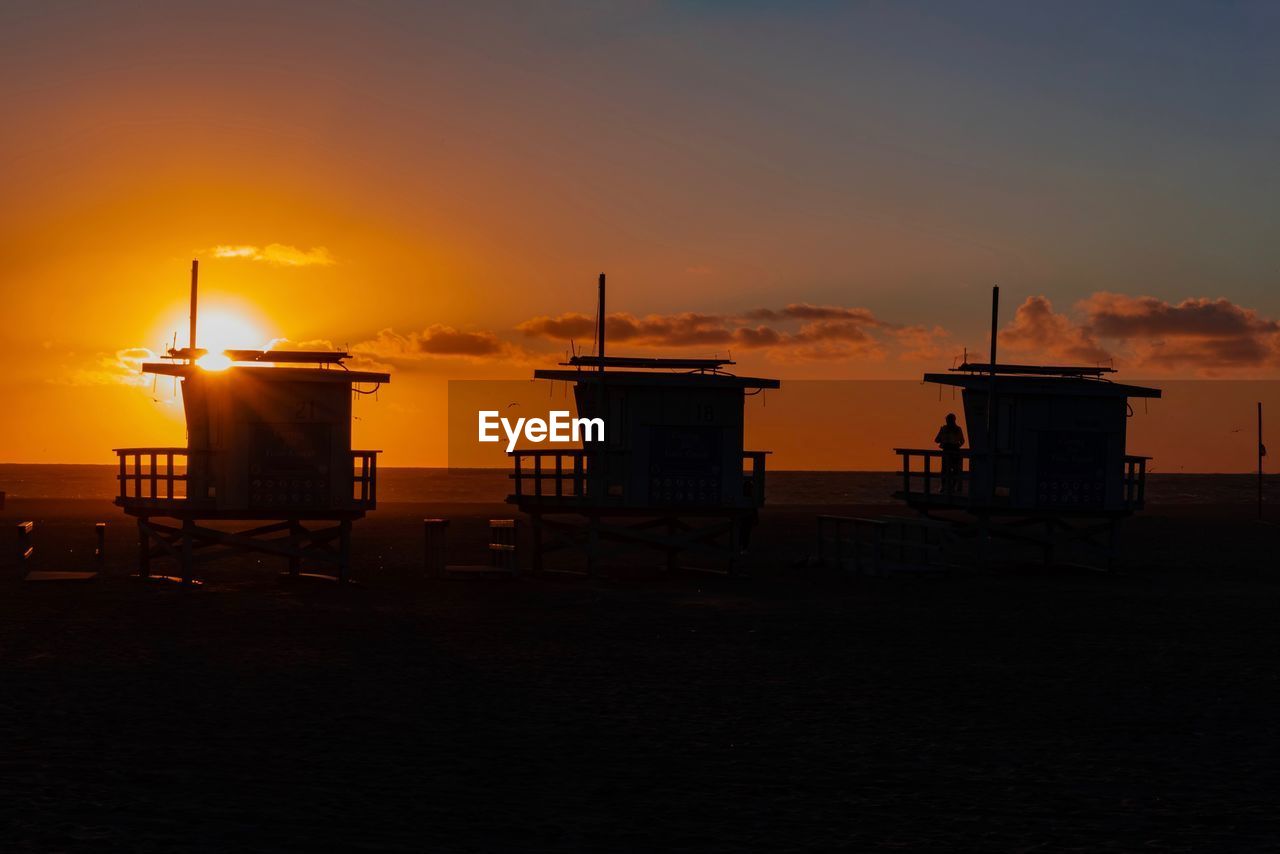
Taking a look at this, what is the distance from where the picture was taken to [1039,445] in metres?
30.6

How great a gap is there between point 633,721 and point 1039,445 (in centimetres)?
1936

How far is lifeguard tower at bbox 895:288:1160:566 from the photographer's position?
1201 inches

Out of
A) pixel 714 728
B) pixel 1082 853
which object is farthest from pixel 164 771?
pixel 1082 853

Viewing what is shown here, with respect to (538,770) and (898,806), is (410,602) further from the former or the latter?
(898,806)

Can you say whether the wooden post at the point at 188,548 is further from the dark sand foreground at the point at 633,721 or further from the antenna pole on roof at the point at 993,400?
the antenna pole on roof at the point at 993,400

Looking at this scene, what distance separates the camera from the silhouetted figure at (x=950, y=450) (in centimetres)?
3136

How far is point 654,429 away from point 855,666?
12017 millimetres

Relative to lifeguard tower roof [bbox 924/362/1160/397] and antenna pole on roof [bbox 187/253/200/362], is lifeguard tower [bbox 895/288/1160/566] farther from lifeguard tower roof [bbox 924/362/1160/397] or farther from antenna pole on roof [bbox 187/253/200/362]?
antenna pole on roof [bbox 187/253/200/362]

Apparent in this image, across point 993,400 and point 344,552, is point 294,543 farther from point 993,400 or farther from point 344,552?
point 993,400

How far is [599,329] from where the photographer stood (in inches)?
1123

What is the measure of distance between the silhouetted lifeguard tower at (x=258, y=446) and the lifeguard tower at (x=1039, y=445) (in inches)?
476

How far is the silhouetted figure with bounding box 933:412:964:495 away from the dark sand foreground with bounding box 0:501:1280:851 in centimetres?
640

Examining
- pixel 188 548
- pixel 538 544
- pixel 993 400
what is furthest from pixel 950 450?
pixel 188 548

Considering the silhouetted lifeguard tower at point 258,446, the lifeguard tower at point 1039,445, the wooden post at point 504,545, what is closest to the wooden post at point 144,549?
the silhouetted lifeguard tower at point 258,446
